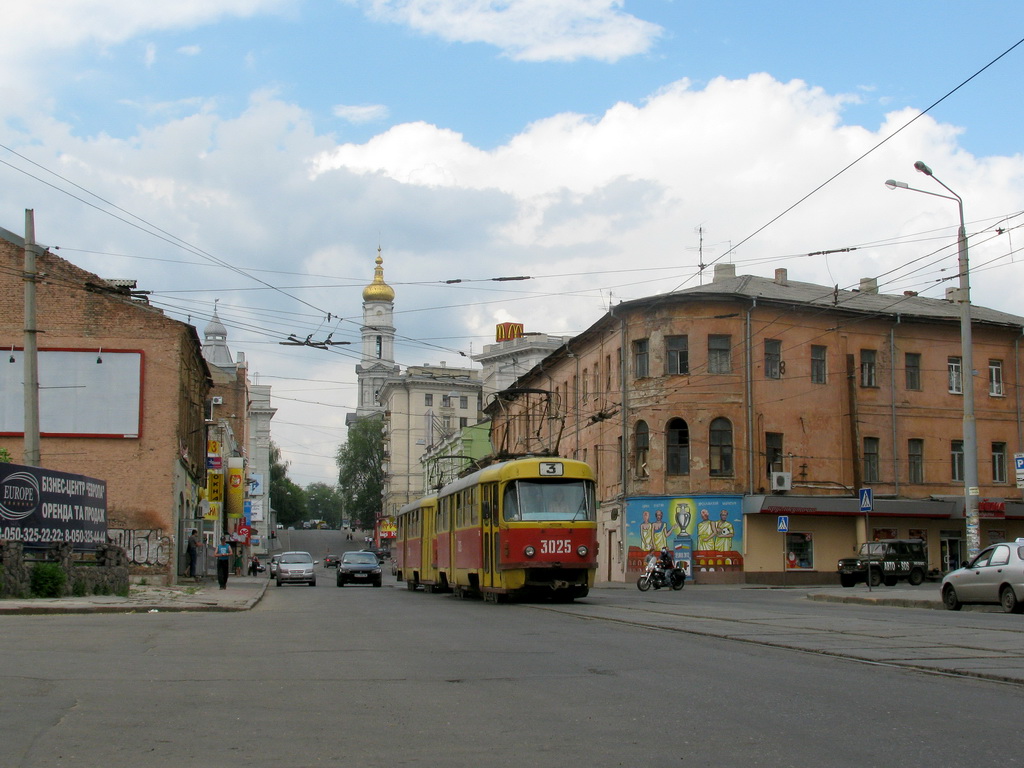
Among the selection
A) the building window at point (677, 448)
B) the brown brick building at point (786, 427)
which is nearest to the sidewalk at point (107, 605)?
the brown brick building at point (786, 427)

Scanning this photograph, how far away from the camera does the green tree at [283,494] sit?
151 m

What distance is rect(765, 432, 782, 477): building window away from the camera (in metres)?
46.1

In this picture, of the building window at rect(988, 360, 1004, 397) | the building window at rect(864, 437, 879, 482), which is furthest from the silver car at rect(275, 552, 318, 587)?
the building window at rect(988, 360, 1004, 397)

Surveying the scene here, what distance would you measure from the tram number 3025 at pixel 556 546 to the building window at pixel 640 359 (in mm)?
23389

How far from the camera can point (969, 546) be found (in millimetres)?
27203

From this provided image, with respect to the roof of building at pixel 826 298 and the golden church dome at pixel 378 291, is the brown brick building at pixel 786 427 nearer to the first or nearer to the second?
the roof of building at pixel 826 298

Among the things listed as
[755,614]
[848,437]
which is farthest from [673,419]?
[755,614]

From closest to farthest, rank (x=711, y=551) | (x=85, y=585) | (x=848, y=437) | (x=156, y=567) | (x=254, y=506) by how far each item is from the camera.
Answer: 1. (x=85, y=585)
2. (x=156, y=567)
3. (x=711, y=551)
4. (x=848, y=437)
5. (x=254, y=506)

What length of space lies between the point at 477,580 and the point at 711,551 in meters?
19.8

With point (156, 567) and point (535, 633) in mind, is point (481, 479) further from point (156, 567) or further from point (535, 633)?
point (156, 567)

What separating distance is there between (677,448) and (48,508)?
28.0 meters

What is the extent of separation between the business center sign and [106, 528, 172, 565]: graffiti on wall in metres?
10.0

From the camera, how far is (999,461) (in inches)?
2028

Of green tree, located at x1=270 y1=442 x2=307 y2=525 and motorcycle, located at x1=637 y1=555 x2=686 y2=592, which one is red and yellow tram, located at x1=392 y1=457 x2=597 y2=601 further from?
green tree, located at x1=270 y1=442 x2=307 y2=525
